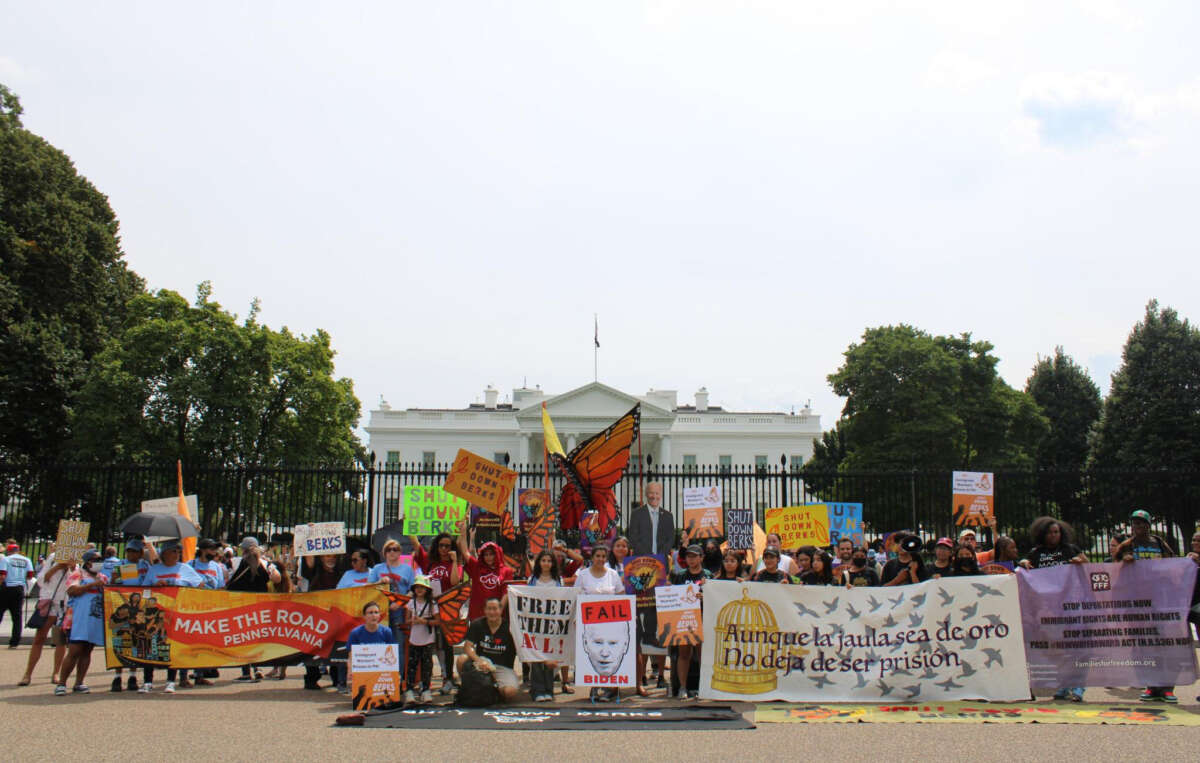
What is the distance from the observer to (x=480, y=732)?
7.63 metres

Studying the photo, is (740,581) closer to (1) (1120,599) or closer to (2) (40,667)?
(1) (1120,599)

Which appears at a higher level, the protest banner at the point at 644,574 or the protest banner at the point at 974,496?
the protest banner at the point at 974,496

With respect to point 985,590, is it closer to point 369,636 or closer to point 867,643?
point 867,643

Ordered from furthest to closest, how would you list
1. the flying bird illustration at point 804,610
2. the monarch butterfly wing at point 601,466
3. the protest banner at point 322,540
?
1. the monarch butterfly wing at point 601,466
2. the protest banner at point 322,540
3. the flying bird illustration at point 804,610

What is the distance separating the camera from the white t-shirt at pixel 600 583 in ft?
32.6

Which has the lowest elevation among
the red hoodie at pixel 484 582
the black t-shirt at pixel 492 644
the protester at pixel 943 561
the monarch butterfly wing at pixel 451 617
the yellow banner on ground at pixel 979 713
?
the yellow banner on ground at pixel 979 713

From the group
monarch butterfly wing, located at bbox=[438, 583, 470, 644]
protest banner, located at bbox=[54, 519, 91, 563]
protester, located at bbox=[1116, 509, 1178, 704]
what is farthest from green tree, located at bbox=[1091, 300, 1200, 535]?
protest banner, located at bbox=[54, 519, 91, 563]

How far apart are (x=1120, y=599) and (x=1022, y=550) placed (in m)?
17.4

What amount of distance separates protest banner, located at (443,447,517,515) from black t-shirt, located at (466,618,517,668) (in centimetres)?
401

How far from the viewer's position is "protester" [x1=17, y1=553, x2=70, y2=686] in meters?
10.3

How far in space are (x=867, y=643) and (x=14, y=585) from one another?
12984 mm

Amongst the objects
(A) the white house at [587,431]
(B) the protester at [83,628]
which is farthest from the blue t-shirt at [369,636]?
(A) the white house at [587,431]

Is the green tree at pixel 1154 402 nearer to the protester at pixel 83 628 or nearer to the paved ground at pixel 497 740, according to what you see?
the paved ground at pixel 497 740

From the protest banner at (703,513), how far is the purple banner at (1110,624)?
6.48 meters
